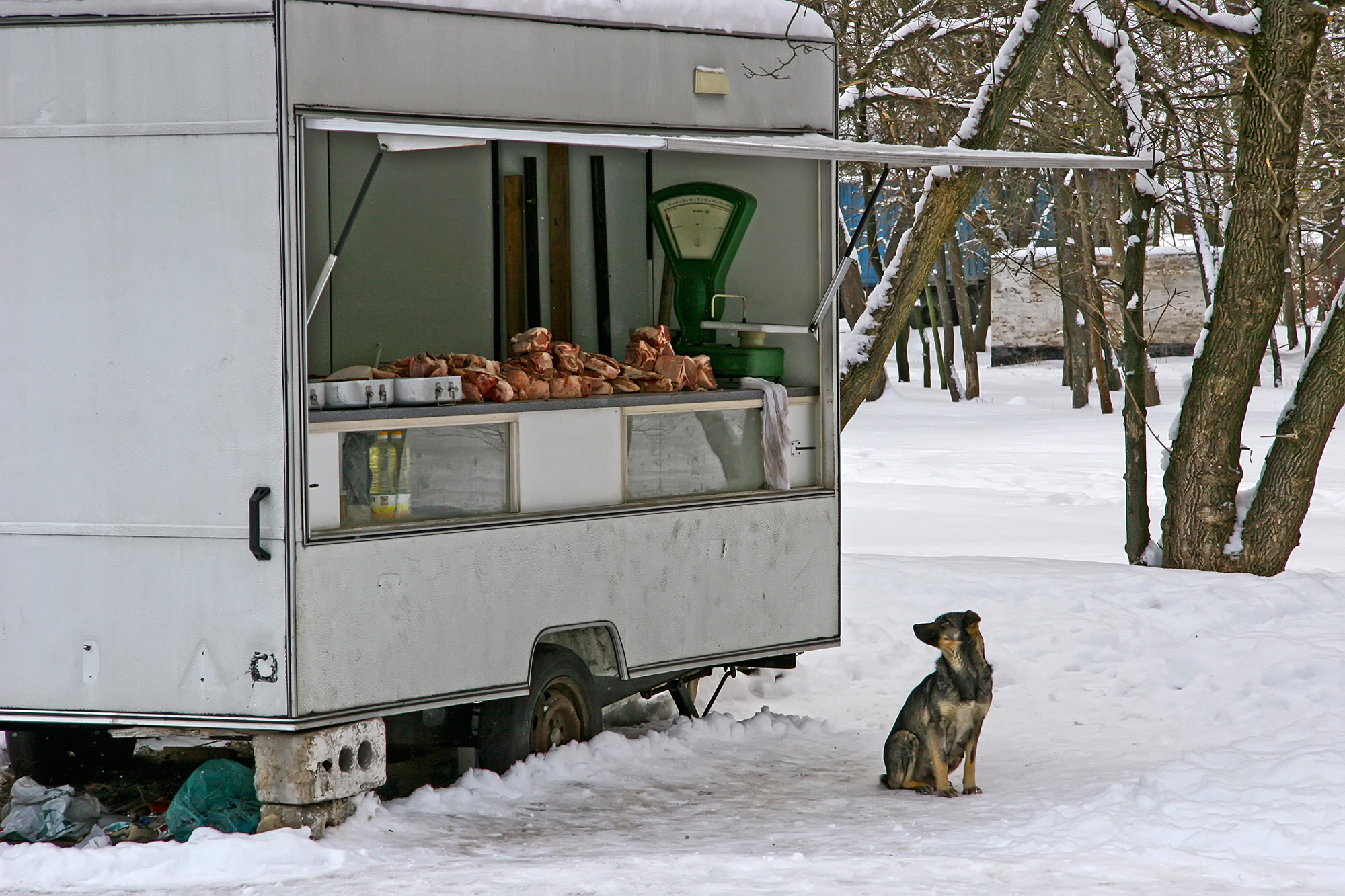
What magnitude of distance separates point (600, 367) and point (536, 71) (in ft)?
4.06

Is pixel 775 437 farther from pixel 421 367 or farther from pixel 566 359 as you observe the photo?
pixel 421 367

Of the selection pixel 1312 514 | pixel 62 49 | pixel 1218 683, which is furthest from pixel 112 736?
pixel 1312 514

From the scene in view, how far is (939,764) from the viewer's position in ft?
19.9

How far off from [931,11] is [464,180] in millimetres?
6166

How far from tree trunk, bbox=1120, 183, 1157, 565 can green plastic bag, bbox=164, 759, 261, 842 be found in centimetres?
720

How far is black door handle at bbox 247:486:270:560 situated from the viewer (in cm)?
535

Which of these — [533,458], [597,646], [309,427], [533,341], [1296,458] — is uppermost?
[533,341]

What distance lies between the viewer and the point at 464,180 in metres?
7.39

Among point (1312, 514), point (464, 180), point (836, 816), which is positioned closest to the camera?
point (836, 816)

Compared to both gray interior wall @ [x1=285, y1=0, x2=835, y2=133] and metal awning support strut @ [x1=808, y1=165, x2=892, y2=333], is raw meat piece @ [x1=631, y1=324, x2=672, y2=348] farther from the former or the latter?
gray interior wall @ [x1=285, y1=0, x2=835, y2=133]

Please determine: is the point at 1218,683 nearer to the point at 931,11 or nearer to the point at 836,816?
the point at 836,816

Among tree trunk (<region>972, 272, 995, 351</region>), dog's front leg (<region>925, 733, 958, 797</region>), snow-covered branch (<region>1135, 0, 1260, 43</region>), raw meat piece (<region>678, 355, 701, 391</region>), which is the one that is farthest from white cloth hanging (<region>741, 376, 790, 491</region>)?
tree trunk (<region>972, 272, 995, 351</region>)

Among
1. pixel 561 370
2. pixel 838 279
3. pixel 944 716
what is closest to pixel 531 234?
pixel 561 370

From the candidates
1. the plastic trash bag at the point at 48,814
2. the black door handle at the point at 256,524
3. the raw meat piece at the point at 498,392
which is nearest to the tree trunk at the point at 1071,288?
the raw meat piece at the point at 498,392
